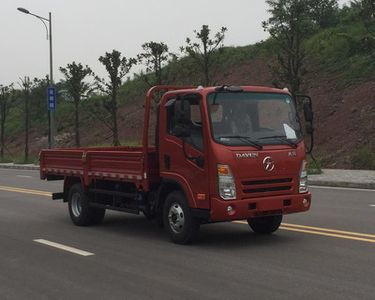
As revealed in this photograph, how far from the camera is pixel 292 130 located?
8.85 meters

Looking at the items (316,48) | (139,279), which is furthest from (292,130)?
(316,48)

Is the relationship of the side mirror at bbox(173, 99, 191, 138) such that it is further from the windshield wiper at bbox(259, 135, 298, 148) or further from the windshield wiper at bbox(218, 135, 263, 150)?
the windshield wiper at bbox(259, 135, 298, 148)

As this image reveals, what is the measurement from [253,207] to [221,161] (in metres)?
0.79

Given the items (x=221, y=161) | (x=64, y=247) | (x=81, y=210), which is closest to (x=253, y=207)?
(x=221, y=161)

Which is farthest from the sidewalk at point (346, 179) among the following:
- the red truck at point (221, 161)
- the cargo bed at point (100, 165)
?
the red truck at point (221, 161)

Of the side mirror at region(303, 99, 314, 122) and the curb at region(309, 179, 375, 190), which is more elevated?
the side mirror at region(303, 99, 314, 122)

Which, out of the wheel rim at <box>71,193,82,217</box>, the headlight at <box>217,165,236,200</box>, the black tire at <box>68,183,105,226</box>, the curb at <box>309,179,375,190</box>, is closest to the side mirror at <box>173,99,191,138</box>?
the headlight at <box>217,165,236,200</box>

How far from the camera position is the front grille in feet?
27.2

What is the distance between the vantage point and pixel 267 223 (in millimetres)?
9500

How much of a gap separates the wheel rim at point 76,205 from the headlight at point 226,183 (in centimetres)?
404

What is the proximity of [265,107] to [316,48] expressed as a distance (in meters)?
28.1

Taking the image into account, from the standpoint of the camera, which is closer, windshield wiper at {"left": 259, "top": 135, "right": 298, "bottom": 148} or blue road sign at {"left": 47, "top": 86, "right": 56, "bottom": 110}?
windshield wiper at {"left": 259, "top": 135, "right": 298, "bottom": 148}

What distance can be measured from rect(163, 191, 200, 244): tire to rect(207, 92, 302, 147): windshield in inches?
45.0

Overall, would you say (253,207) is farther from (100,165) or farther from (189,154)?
(100,165)
